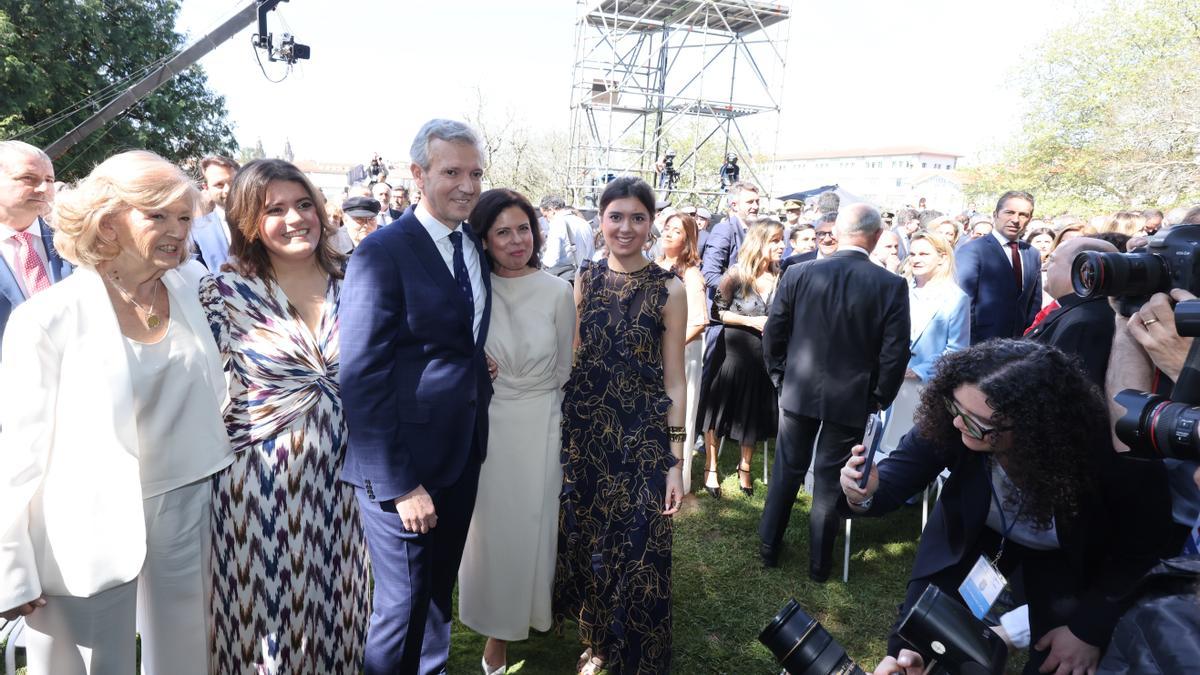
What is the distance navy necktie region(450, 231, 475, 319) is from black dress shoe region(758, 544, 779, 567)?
2.60m

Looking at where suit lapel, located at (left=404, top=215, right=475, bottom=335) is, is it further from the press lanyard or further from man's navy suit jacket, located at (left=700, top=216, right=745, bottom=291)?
man's navy suit jacket, located at (left=700, top=216, right=745, bottom=291)

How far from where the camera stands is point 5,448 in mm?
1572

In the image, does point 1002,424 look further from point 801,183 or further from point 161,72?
point 801,183

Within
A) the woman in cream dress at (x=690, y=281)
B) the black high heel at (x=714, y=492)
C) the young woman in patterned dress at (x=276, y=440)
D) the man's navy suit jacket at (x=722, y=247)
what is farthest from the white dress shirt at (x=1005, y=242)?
the young woman in patterned dress at (x=276, y=440)

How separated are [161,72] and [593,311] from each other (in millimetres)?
19065

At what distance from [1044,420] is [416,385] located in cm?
181

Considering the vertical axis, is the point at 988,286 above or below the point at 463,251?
below

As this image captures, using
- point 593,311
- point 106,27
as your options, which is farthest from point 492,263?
point 106,27

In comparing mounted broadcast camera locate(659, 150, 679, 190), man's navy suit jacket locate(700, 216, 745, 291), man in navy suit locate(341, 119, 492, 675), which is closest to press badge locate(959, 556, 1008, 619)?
man in navy suit locate(341, 119, 492, 675)

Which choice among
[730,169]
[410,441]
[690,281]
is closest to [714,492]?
[690,281]

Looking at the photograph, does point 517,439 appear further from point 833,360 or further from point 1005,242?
point 1005,242

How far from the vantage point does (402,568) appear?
2.15 meters

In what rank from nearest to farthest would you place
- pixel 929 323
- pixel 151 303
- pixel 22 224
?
pixel 151 303 < pixel 22 224 < pixel 929 323

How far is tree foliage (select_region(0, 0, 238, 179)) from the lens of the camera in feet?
62.7
